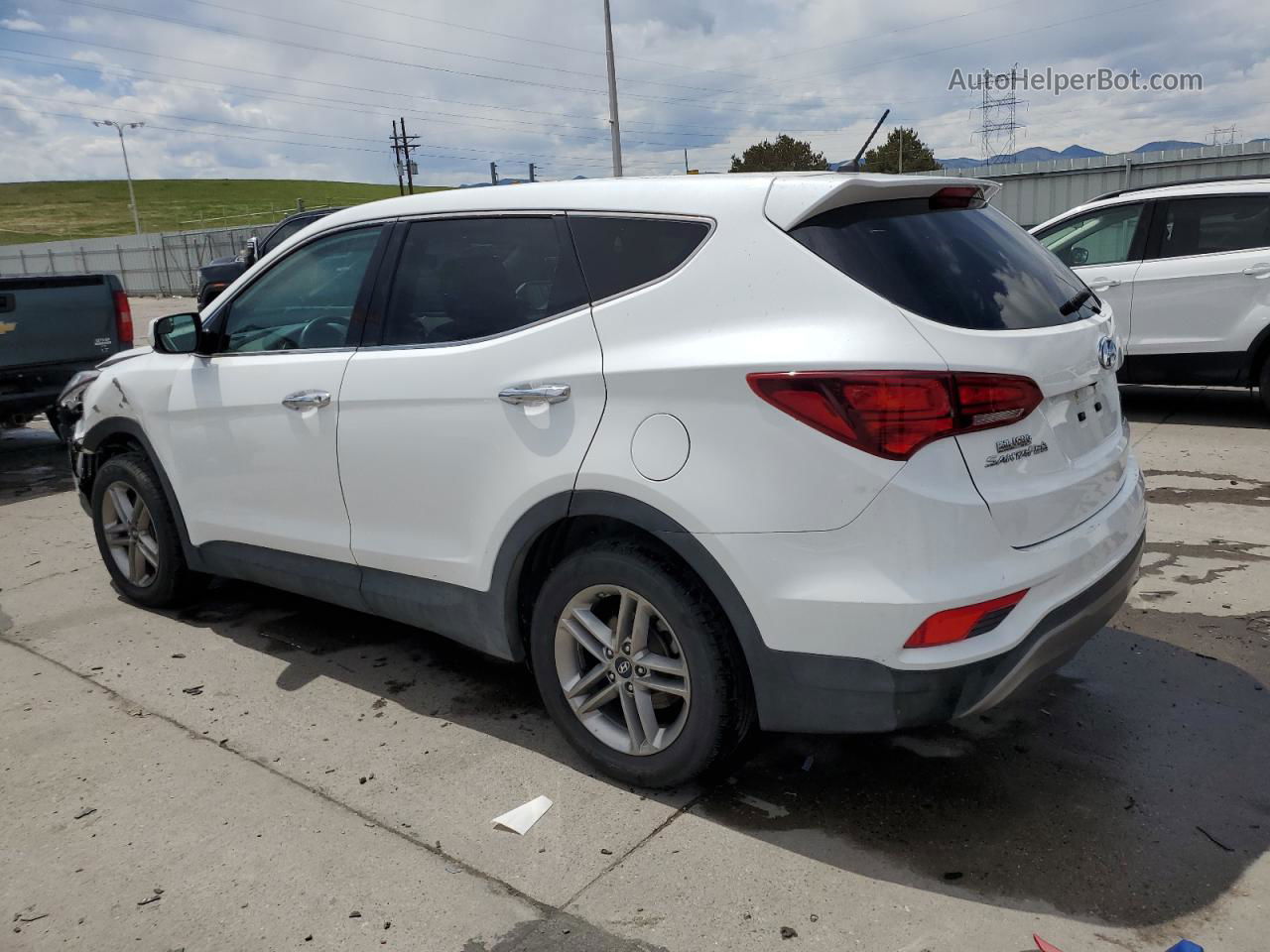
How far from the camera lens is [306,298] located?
4.10 metres

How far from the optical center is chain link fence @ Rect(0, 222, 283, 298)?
38.8 meters

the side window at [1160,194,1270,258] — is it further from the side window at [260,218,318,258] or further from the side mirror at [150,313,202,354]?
the side window at [260,218,318,258]

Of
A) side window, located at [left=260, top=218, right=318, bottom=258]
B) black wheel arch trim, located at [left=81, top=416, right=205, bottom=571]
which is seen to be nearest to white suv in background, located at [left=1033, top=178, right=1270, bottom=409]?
black wheel arch trim, located at [left=81, top=416, right=205, bottom=571]

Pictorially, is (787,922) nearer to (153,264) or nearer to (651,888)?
(651,888)

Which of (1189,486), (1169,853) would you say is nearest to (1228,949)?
(1169,853)

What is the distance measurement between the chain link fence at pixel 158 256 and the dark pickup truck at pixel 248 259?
1977 cm

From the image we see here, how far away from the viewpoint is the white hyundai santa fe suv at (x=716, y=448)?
2.54 m

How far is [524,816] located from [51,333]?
7230 millimetres

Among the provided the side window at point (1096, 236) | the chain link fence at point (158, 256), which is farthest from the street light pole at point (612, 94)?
the side window at point (1096, 236)

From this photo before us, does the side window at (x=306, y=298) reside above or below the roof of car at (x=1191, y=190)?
below

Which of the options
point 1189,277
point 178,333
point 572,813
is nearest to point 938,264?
point 572,813

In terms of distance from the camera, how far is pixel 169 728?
3.74m

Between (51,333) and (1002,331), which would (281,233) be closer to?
(51,333)

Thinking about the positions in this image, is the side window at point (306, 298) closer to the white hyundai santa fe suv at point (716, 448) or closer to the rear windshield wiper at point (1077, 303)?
the white hyundai santa fe suv at point (716, 448)
